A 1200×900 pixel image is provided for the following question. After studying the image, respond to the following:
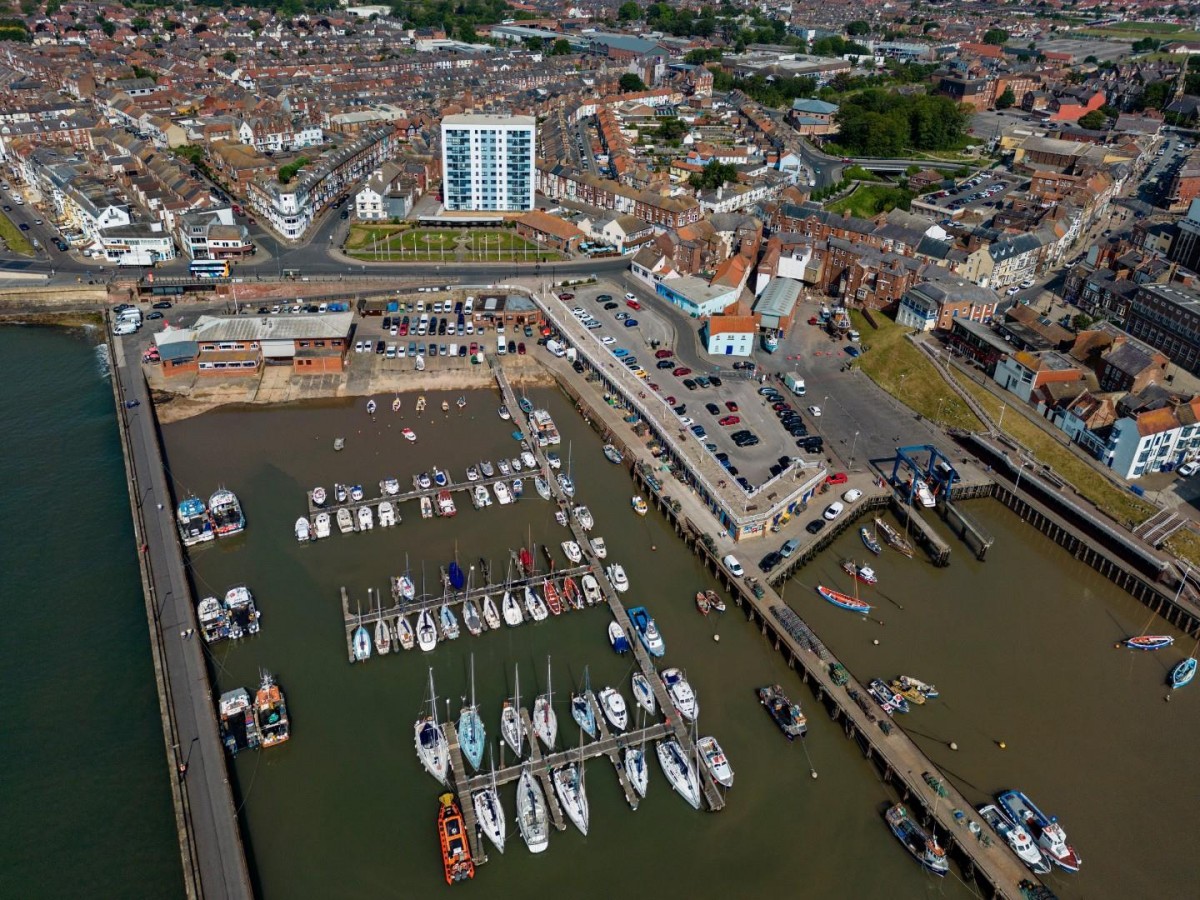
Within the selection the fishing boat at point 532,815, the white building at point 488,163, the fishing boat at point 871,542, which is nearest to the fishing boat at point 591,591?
the fishing boat at point 532,815

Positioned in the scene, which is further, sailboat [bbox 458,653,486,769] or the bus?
the bus

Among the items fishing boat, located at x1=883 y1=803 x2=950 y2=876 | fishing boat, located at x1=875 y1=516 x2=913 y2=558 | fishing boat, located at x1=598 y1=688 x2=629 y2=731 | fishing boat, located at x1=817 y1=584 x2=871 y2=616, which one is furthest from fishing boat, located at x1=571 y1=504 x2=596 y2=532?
fishing boat, located at x1=883 y1=803 x2=950 y2=876

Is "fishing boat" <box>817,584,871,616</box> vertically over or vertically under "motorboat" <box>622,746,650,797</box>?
over

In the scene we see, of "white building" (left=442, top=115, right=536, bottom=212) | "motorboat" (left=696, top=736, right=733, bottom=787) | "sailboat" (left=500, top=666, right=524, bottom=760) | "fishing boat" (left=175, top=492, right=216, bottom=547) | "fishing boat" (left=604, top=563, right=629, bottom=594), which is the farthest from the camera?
"white building" (left=442, top=115, right=536, bottom=212)

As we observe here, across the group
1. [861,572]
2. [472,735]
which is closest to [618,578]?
[472,735]

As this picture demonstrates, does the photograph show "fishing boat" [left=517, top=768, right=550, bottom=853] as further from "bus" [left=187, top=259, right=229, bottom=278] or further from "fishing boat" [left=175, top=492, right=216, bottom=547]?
"bus" [left=187, top=259, right=229, bottom=278]

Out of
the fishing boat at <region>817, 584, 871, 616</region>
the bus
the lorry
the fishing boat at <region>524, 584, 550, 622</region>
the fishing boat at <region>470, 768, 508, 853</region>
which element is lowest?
the fishing boat at <region>470, 768, 508, 853</region>

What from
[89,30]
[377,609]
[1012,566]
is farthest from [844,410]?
[89,30]
